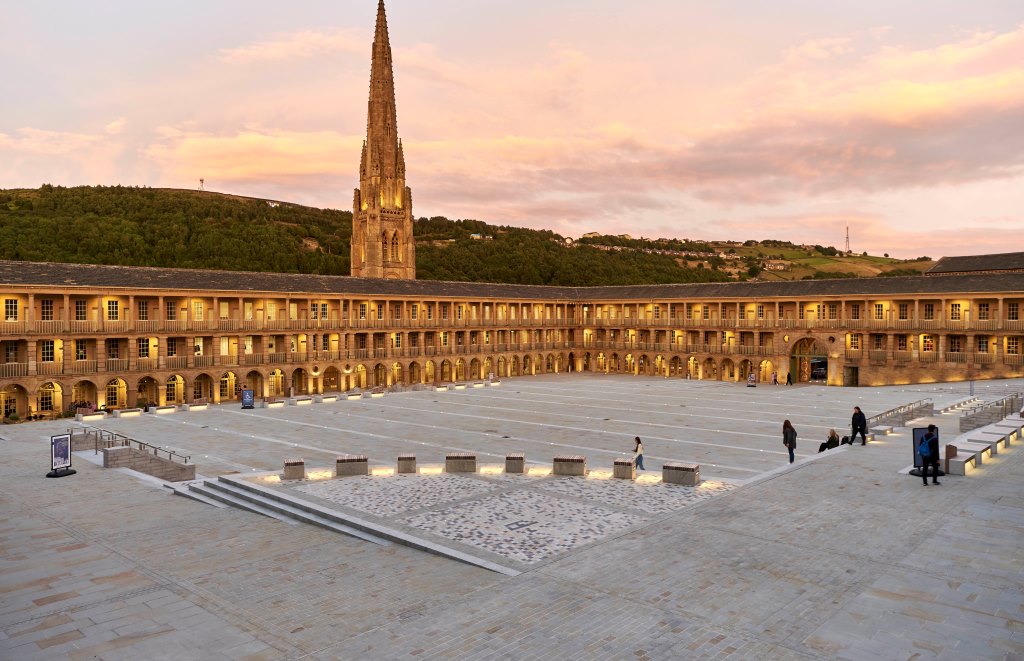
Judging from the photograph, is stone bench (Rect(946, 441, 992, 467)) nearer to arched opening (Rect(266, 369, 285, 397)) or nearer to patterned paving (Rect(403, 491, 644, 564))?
patterned paving (Rect(403, 491, 644, 564))

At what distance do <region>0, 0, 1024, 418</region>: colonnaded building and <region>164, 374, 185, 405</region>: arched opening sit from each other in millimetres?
100

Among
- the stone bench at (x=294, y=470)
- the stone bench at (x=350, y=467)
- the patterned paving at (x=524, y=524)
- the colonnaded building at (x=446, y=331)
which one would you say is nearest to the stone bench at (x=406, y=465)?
the stone bench at (x=350, y=467)

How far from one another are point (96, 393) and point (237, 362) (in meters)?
9.69

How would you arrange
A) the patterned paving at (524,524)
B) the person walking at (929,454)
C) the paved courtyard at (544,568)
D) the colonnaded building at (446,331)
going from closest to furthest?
the paved courtyard at (544,568) → the patterned paving at (524,524) → the person walking at (929,454) → the colonnaded building at (446,331)

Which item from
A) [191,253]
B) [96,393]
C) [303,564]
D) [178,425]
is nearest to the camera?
[303,564]

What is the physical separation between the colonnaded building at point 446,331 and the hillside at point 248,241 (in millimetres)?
37074

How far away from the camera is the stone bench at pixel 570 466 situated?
72.5 ft

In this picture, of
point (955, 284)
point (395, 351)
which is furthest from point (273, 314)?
point (955, 284)

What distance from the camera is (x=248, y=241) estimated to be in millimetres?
98750

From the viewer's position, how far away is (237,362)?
51.4m

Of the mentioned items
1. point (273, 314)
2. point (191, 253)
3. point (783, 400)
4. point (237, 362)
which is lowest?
point (783, 400)

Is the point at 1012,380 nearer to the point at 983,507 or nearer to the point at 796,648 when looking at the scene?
the point at 983,507

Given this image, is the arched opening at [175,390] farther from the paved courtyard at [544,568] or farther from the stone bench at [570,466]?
the stone bench at [570,466]

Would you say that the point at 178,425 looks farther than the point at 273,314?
No
